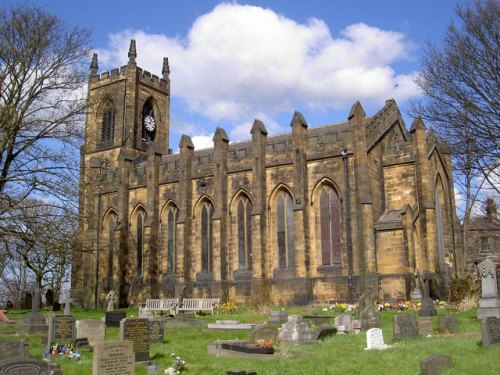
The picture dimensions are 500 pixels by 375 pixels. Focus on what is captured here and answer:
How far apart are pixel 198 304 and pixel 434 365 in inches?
751

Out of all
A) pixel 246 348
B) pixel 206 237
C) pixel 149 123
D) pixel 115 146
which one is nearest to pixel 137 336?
pixel 246 348

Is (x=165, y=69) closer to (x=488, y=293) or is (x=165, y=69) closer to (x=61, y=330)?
(x=61, y=330)

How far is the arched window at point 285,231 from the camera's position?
28656mm

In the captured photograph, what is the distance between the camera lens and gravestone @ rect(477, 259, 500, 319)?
56.6 ft

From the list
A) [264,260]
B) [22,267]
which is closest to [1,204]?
[264,260]

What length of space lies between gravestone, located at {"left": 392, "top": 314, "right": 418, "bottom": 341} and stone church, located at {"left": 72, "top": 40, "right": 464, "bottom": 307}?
11172 mm

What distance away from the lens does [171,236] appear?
1334 inches

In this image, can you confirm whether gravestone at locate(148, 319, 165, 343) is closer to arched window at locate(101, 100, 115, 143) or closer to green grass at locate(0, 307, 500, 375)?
green grass at locate(0, 307, 500, 375)

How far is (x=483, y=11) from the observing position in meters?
17.8

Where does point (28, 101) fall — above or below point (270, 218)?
above

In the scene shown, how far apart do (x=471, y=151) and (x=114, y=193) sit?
24354 millimetres

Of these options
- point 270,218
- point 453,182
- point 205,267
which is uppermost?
point 453,182

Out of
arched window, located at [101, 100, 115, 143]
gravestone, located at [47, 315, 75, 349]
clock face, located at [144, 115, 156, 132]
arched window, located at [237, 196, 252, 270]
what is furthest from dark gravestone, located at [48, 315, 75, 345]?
clock face, located at [144, 115, 156, 132]

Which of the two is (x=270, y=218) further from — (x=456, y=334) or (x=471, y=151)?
(x=456, y=334)
